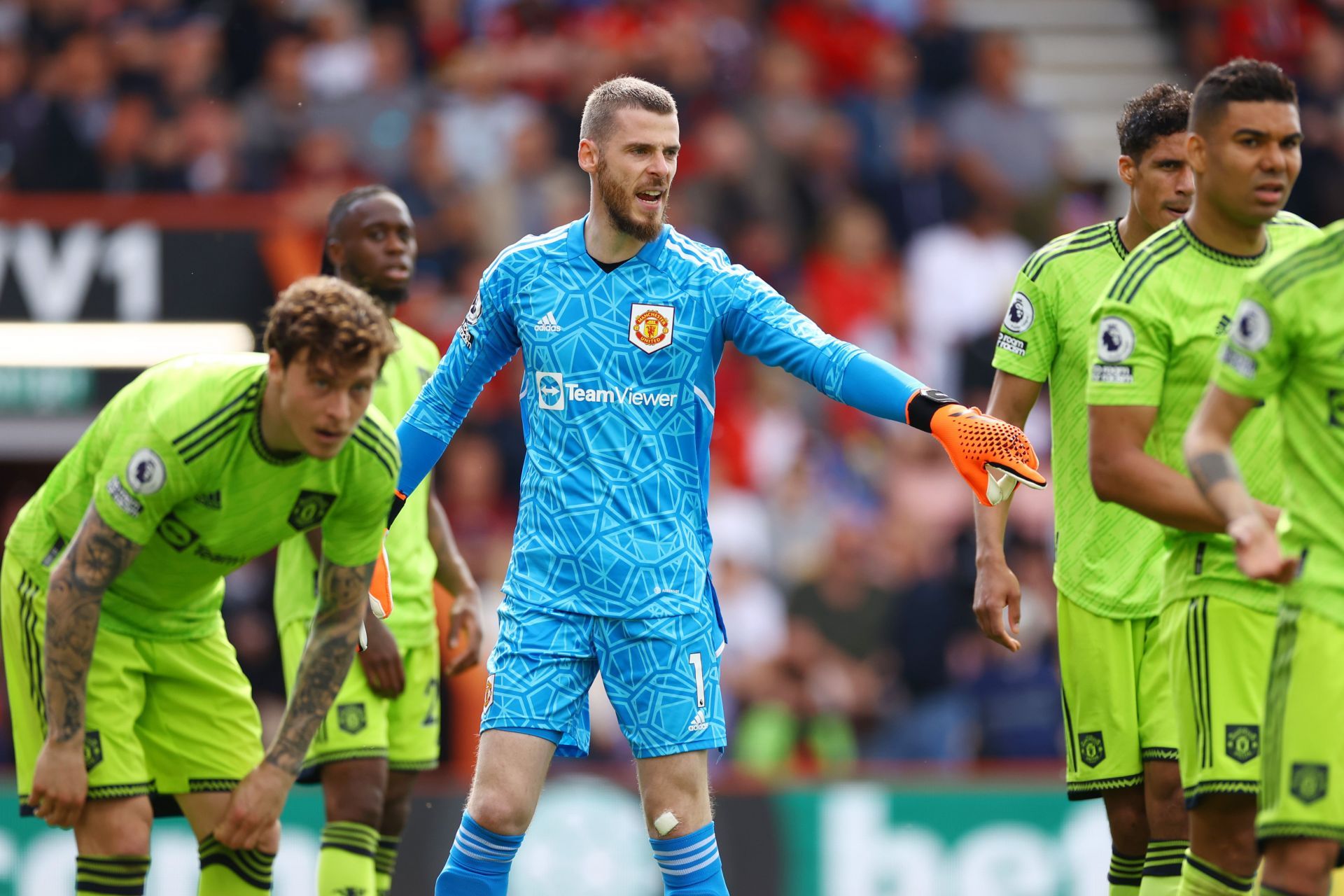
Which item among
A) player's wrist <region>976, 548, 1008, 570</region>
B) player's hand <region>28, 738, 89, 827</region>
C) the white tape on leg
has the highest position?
player's wrist <region>976, 548, 1008, 570</region>

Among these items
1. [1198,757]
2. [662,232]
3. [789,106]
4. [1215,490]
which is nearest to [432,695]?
[662,232]

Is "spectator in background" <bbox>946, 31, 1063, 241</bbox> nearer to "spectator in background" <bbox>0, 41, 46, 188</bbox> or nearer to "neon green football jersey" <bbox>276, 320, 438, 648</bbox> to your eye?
"spectator in background" <bbox>0, 41, 46, 188</bbox>

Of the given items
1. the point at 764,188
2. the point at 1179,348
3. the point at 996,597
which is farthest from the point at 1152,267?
the point at 764,188

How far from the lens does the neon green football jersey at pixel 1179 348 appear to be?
5559 mm

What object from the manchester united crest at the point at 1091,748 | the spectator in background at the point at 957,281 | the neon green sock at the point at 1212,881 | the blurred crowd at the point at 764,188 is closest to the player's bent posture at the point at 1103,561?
the manchester united crest at the point at 1091,748

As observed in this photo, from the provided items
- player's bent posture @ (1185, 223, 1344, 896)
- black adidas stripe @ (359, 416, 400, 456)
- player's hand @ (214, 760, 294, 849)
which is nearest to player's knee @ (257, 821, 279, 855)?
player's hand @ (214, 760, 294, 849)

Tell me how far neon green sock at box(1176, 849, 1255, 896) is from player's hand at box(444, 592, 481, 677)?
11.0 ft

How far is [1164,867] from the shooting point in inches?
237

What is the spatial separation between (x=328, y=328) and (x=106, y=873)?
1981 millimetres

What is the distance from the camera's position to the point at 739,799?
10.1 m

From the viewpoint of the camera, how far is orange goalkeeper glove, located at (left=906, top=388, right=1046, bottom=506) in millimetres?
5445

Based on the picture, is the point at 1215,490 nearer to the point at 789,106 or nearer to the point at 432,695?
the point at 432,695

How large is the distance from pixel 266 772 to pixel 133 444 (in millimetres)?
1062

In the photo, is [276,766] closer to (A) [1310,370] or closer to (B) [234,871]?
(B) [234,871]
